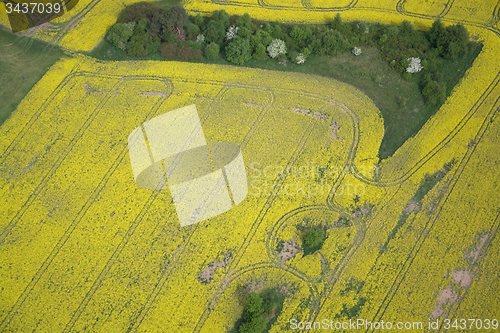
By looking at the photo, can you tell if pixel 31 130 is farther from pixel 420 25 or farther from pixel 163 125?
pixel 420 25

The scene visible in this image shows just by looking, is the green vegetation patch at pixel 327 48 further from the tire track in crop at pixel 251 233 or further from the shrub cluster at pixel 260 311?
the shrub cluster at pixel 260 311

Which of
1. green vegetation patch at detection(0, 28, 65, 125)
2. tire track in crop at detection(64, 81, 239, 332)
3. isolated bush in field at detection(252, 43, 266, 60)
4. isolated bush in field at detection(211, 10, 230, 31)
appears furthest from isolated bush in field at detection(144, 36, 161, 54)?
tire track in crop at detection(64, 81, 239, 332)

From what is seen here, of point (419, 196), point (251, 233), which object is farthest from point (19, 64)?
point (419, 196)

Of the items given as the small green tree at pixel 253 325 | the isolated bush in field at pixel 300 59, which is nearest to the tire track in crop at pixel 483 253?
the small green tree at pixel 253 325

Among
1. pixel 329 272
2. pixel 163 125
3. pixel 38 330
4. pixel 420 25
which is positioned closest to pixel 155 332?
pixel 38 330

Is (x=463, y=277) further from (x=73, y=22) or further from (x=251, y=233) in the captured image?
(x=73, y=22)
